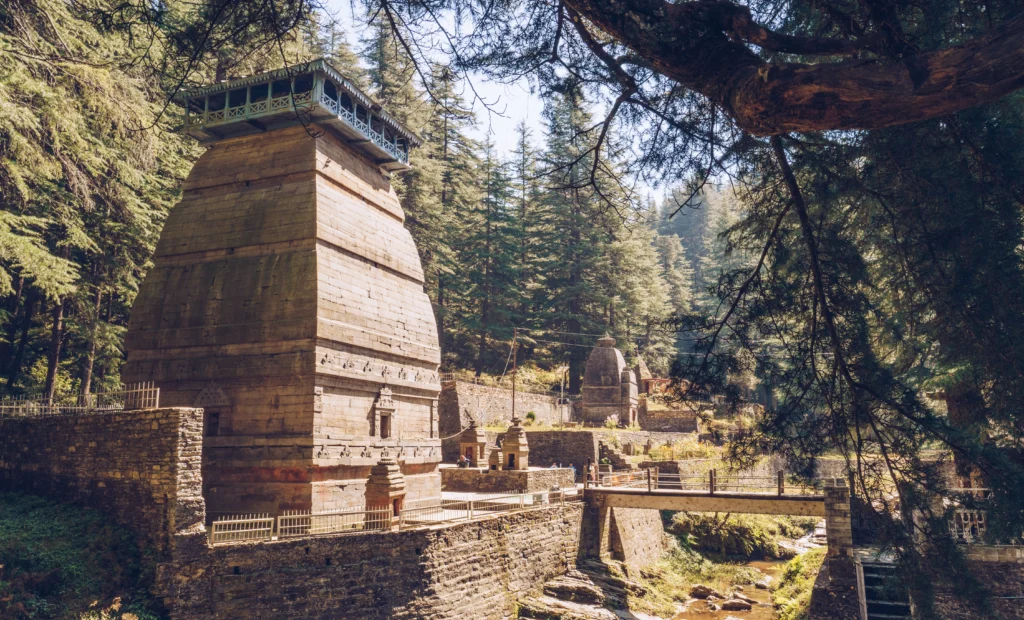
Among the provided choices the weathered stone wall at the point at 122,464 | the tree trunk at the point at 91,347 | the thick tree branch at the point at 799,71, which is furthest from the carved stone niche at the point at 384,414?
the thick tree branch at the point at 799,71

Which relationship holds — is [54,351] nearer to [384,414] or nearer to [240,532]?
[384,414]

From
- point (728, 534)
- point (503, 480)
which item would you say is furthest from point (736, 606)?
point (503, 480)

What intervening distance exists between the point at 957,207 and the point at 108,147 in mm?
24751

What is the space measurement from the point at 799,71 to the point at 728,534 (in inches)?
1135

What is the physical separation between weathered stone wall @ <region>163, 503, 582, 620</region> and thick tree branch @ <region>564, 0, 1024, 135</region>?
1304cm

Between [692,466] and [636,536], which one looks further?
[692,466]

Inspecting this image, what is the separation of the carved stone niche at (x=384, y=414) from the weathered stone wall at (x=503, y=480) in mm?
6373

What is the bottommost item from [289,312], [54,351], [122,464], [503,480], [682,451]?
[503,480]

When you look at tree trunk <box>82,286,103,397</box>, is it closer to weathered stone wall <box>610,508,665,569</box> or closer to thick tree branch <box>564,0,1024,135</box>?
weathered stone wall <box>610,508,665,569</box>

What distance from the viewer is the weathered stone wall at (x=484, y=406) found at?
36000 millimetres

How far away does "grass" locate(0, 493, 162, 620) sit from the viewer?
521 inches

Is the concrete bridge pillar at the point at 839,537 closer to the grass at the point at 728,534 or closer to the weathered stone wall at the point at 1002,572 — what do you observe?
the weathered stone wall at the point at 1002,572

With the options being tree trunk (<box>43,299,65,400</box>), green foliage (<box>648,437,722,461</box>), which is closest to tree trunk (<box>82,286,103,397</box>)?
tree trunk (<box>43,299,65,400</box>)

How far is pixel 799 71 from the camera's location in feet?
16.2
